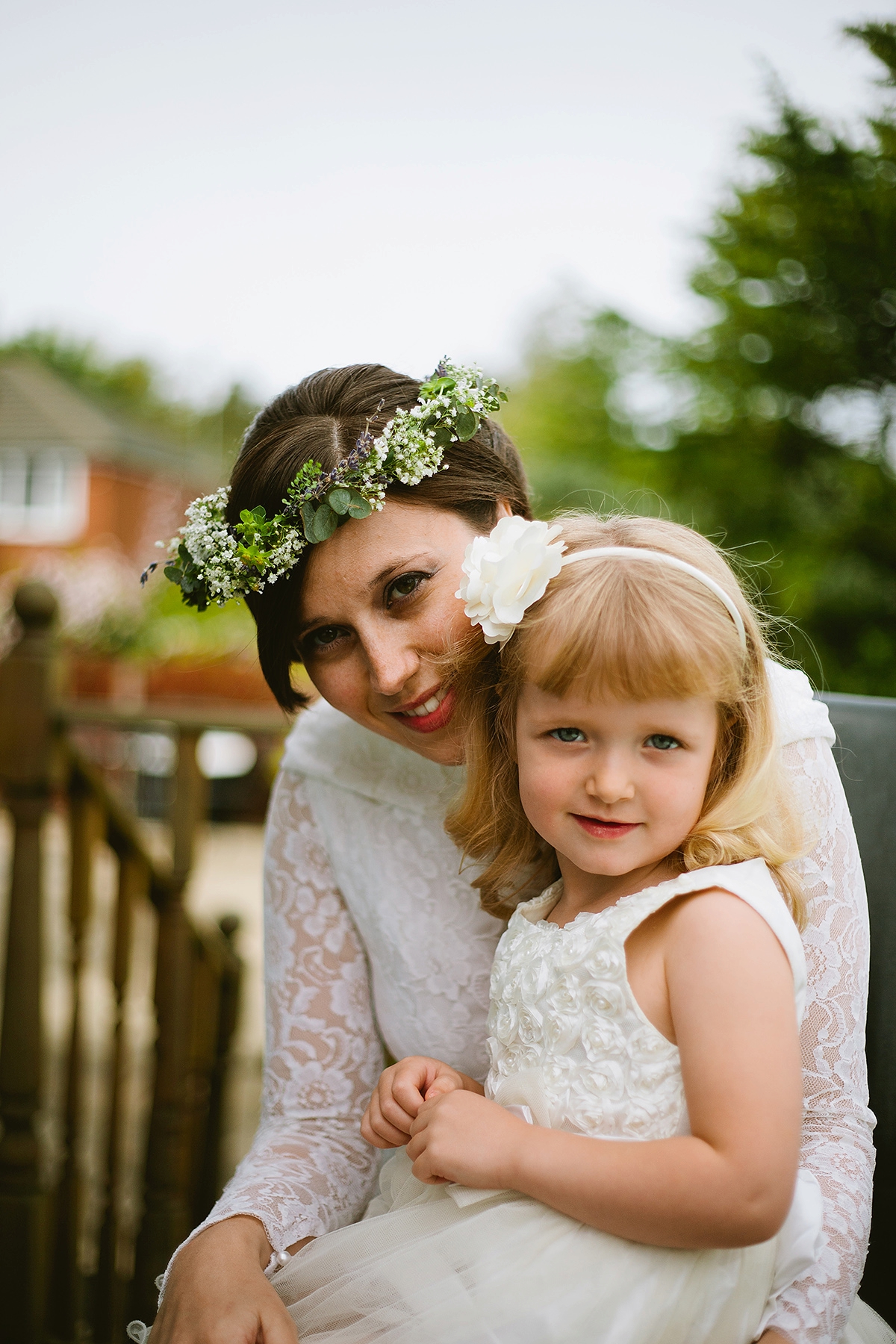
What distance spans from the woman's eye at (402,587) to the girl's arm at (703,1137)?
1.92 feet

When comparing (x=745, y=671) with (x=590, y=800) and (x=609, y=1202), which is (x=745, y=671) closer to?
(x=590, y=800)

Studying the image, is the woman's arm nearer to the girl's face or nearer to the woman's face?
the woman's face

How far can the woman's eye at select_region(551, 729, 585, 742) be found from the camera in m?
1.13

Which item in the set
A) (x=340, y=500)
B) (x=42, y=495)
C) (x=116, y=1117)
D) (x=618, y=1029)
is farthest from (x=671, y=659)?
(x=42, y=495)

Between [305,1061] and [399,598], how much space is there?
78cm

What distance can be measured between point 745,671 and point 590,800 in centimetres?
26

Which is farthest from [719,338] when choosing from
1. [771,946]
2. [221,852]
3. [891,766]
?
[221,852]

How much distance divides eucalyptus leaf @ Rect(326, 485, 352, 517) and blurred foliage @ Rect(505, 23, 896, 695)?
912 mm

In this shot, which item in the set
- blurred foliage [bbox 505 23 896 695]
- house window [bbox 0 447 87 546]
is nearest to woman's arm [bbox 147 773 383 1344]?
blurred foliage [bbox 505 23 896 695]

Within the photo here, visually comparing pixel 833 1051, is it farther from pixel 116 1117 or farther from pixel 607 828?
pixel 116 1117

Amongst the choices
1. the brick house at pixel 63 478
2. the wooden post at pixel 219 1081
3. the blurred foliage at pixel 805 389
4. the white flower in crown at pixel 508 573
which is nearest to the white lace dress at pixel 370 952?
the white flower in crown at pixel 508 573

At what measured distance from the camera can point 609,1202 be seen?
962 mm

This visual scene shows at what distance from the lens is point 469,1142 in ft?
3.43

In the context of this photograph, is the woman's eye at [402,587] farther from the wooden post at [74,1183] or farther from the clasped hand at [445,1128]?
the wooden post at [74,1183]
